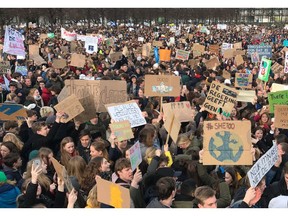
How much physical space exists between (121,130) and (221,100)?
9.20 feet

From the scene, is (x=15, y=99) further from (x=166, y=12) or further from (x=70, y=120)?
(x=166, y=12)

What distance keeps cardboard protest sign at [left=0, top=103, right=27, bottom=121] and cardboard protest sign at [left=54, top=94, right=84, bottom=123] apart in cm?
89

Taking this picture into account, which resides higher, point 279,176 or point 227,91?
point 227,91

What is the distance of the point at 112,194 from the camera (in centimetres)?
460

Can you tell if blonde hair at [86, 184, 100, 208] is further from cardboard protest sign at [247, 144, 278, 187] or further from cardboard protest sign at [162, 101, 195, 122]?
cardboard protest sign at [162, 101, 195, 122]

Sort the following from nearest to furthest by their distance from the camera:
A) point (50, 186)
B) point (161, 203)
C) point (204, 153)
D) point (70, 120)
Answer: point (161, 203), point (50, 186), point (204, 153), point (70, 120)

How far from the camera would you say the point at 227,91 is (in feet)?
30.5

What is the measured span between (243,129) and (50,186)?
2.33m

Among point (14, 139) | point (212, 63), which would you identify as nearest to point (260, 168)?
point (14, 139)

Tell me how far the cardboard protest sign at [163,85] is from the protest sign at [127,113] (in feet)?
6.58

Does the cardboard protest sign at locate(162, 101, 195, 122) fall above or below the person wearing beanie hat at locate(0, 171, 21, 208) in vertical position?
above

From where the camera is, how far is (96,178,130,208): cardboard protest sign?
454cm

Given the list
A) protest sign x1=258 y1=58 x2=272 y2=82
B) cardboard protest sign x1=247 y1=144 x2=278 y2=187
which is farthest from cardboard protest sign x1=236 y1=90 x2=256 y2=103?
cardboard protest sign x1=247 y1=144 x2=278 y2=187

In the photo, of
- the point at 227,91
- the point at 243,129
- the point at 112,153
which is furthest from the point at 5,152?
the point at 227,91
